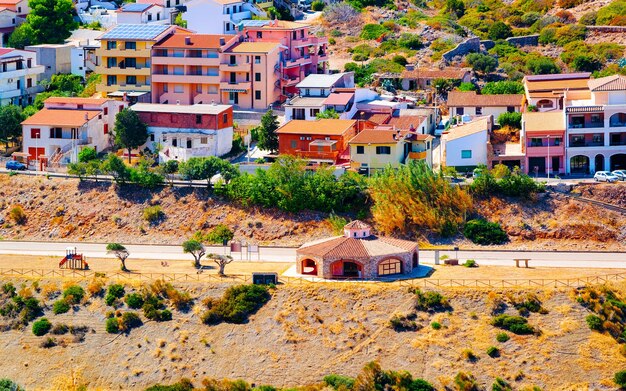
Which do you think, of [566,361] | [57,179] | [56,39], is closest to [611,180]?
[566,361]

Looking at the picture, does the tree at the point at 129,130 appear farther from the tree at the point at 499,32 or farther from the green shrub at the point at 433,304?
the tree at the point at 499,32

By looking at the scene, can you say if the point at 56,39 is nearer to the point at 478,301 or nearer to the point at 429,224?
the point at 429,224

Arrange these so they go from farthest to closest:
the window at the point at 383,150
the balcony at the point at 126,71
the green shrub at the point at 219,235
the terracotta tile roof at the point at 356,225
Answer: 1. the balcony at the point at 126,71
2. the window at the point at 383,150
3. the green shrub at the point at 219,235
4. the terracotta tile roof at the point at 356,225

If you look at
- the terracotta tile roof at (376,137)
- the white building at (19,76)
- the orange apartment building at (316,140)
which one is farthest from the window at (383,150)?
the white building at (19,76)

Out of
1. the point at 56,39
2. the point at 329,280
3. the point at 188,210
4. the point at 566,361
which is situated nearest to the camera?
the point at 566,361

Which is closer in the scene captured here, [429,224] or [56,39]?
[429,224]

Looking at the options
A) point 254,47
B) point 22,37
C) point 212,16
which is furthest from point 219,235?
point 22,37

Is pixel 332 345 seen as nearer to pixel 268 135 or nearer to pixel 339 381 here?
pixel 339 381

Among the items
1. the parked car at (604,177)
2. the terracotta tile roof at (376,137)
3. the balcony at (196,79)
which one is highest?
the balcony at (196,79)
